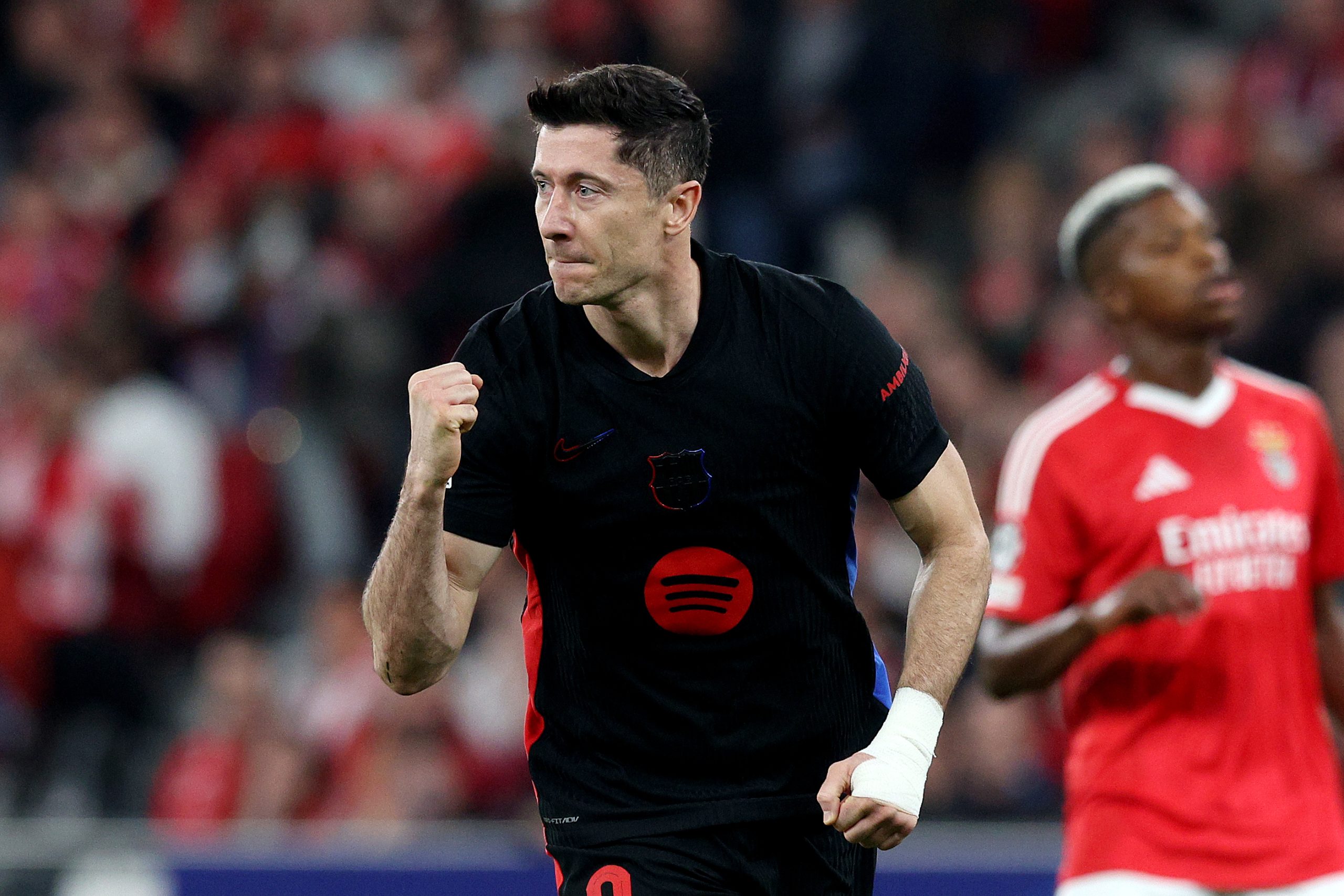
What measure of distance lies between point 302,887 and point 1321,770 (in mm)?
3760

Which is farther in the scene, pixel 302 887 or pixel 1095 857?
pixel 302 887

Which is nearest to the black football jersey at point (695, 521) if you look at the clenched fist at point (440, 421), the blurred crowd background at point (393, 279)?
the clenched fist at point (440, 421)

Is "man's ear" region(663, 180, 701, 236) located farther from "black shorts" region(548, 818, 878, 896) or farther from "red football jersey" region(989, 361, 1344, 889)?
"red football jersey" region(989, 361, 1344, 889)

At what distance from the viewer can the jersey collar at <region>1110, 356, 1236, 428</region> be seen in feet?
16.3

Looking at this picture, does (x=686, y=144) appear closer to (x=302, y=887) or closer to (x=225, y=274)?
(x=302, y=887)

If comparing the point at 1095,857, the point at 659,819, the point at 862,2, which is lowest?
the point at 1095,857

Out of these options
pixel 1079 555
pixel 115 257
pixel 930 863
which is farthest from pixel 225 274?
pixel 1079 555

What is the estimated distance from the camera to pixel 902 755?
3582 millimetres

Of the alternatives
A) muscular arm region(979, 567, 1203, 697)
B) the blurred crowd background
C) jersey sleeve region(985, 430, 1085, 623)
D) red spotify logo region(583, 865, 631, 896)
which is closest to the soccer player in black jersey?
red spotify logo region(583, 865, 631, 896)

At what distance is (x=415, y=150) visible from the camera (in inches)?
405

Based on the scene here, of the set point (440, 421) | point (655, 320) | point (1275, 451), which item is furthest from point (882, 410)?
point (1275, 451)

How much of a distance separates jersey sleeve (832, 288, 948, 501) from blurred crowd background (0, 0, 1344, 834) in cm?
379

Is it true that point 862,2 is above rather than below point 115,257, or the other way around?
above

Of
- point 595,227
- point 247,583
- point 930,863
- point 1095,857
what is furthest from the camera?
point 247,583
